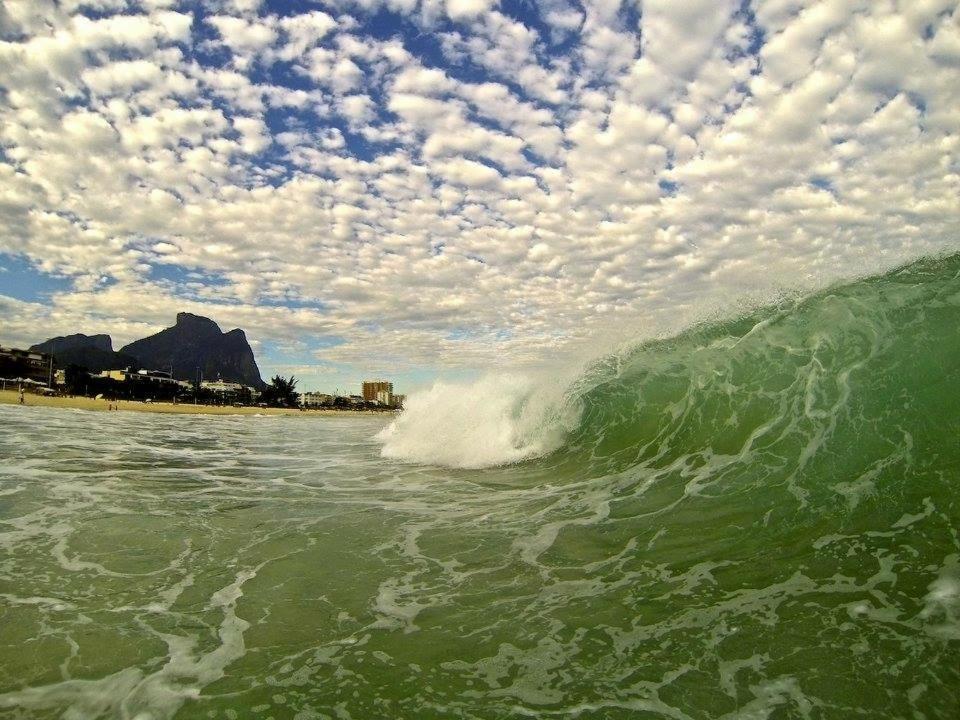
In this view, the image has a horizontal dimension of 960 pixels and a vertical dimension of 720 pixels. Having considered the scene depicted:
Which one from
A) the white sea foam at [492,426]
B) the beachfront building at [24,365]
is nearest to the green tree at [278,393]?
the beachfront building at [24,365]

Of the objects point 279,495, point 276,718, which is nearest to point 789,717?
point 276,718

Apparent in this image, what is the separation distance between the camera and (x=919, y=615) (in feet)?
11.6

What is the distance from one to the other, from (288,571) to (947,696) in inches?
191

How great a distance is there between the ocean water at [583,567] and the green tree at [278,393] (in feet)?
414

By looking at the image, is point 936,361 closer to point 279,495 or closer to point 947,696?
point 947,696

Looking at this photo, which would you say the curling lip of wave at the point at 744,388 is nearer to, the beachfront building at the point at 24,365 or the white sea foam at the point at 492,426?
the white sea foam at the point at 492,426

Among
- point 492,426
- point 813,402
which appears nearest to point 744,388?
point 813,402

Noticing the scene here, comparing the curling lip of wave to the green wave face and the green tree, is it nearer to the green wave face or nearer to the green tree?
the green wave face

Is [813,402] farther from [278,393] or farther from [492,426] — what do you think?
[278,393]

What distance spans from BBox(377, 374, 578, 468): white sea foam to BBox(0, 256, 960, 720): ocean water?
7.28 feet

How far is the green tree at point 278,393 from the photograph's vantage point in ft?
426

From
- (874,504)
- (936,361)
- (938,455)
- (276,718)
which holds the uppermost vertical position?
(936,361)

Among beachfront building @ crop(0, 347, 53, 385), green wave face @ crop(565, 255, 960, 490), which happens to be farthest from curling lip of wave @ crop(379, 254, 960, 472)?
beachfront building @ crop(0, 347, 53, 385)

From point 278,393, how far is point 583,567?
136112mm
